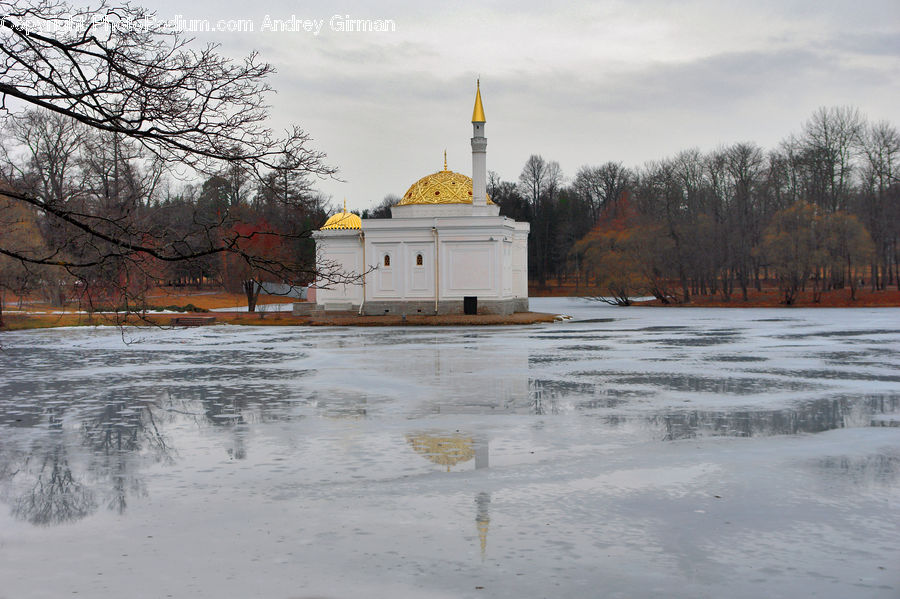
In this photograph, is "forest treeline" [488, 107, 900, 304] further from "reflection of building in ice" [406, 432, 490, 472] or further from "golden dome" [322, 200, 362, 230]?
"reflection of building in ice" [406, 432, 490, 472]

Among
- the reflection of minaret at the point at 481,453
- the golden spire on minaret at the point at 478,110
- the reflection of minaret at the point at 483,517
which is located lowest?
the reflection of minaret at the point at 483,517

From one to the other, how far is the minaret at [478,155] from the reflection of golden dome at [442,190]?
0.98 meters

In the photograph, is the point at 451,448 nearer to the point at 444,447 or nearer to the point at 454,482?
the point at 444,447

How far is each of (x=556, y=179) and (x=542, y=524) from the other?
8821 centimetres

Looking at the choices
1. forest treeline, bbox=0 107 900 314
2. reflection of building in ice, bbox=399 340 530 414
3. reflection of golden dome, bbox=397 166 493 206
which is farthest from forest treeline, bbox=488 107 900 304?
reflection of building in ice, bbox=399 340 530 414

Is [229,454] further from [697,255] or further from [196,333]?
[697,255]

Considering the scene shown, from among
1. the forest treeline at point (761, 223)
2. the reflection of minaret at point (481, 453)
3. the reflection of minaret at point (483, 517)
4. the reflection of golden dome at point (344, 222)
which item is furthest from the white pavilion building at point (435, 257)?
the reflection of minaret at point (483, 517)

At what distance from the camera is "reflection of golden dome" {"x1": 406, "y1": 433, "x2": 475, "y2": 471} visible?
1073 centimetres

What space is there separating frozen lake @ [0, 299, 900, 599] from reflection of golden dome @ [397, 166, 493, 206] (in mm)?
30750

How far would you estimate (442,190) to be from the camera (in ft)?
167

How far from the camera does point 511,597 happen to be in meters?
6.11

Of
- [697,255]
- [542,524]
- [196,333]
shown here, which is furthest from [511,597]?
[697,255]

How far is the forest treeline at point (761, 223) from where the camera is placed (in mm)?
58281

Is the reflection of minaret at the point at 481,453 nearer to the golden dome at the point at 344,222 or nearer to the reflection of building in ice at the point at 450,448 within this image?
the reflection of building in ice at the point at 450,448
